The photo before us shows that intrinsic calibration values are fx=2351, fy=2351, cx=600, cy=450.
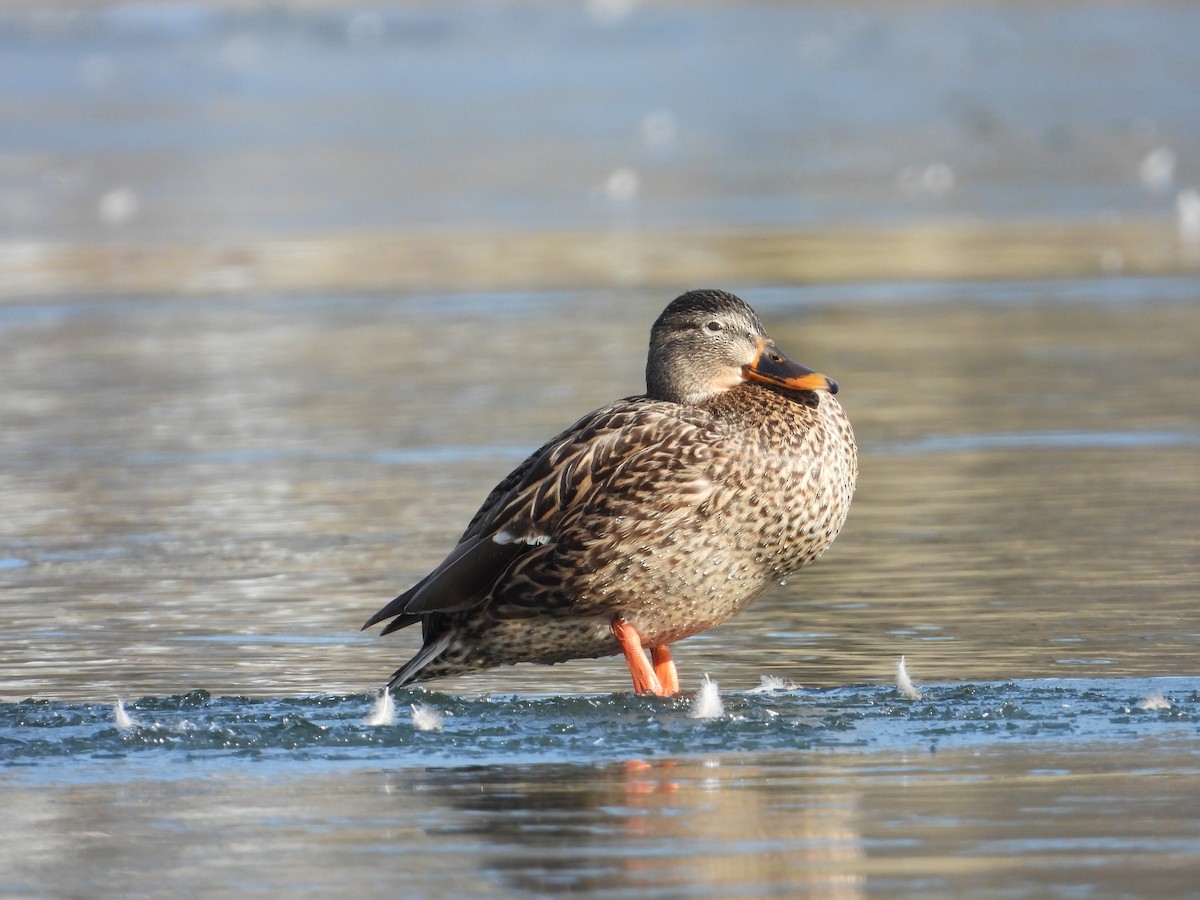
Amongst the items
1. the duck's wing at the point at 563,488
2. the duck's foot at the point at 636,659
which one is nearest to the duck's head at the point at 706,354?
the duck's wing at the point at 563,488

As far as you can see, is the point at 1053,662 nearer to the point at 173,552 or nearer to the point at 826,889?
the point at 826,889

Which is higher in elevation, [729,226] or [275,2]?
[275,2]

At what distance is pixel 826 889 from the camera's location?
13.4 ft

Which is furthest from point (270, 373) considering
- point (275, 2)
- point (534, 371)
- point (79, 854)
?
point (275, 2)

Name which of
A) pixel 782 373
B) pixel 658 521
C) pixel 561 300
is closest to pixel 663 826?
pixel 658 521

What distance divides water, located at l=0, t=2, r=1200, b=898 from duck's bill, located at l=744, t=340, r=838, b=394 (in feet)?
2.47

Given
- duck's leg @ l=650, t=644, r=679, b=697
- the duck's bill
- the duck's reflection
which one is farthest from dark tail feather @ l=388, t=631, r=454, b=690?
the duck's bill

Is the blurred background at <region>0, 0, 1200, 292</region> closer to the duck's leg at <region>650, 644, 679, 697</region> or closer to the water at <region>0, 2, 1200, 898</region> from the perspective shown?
the water at <region>0, 2, 1200, 898</region>

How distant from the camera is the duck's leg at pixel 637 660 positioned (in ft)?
19.3

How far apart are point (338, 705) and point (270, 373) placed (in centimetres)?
783

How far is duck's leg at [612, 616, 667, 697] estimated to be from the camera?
589 cm

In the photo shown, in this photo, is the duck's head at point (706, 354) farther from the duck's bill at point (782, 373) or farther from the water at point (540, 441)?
the water at point (540, 441)

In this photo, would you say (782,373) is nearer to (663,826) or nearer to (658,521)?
(658,521)

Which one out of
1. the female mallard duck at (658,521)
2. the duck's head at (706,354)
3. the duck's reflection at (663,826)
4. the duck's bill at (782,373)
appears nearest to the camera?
the duck's reflection at (663,826)
